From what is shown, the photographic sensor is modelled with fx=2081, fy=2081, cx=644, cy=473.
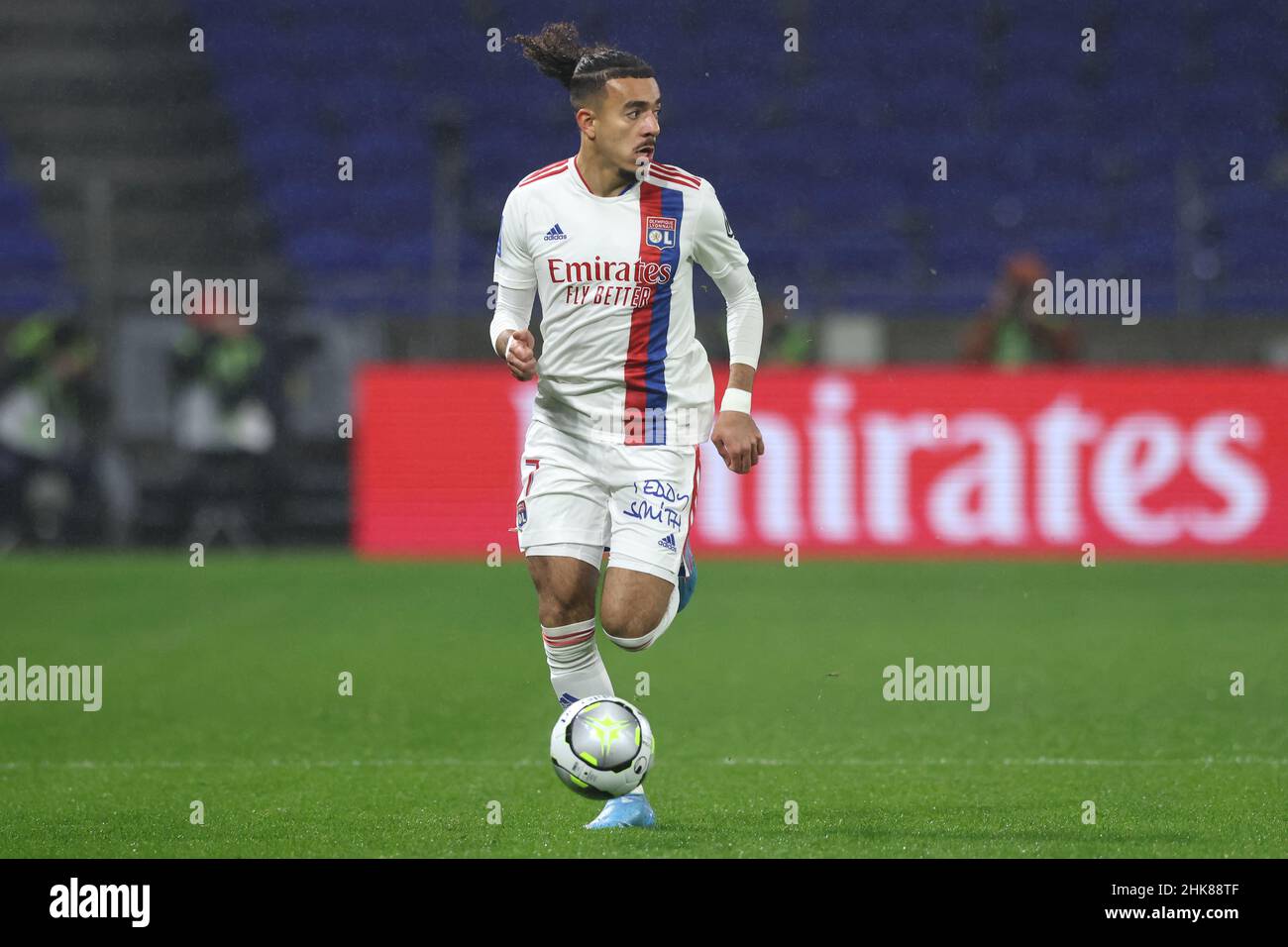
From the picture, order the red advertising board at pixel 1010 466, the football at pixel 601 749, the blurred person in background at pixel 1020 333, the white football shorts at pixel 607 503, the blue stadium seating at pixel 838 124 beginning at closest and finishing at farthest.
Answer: the football at pixel 601 749 < the white football shorts at pixel 607 503 < the red advertising board at pixel 1010 466 < the blurred person in background at pixel 1020 333 < the blue stadium seating at pixel 838 124

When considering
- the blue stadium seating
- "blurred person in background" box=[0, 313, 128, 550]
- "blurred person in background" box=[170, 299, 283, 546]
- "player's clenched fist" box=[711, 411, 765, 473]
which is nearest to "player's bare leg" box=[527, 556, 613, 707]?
"player's clenched fist" box=[711, 411, 765, 473]

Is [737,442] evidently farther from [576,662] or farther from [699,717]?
[699,717]

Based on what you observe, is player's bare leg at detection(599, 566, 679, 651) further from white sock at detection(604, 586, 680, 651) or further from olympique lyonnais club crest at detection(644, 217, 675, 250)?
olympique lyonnais club crest at detection(644, 217, 675, 250)

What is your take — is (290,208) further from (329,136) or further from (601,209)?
(601,209)

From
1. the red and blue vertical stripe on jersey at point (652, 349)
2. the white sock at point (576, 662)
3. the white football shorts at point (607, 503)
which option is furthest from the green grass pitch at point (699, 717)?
the red and blue vertical stripe on jersey at point (652, 349)

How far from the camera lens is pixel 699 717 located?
27.7ft

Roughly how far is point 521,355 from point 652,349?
59cm

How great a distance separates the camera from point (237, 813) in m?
6.13

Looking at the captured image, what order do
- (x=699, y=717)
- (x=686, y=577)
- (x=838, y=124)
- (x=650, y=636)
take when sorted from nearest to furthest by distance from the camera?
(x=650, y=636), (x=686, y=577), (x=699, y=717), (x=838, y=124)

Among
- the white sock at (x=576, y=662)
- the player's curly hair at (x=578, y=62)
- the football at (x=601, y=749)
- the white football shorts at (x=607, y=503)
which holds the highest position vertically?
the player's curly hair at (x=578, y=62)

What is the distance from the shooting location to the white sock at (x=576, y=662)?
6000 millimetres

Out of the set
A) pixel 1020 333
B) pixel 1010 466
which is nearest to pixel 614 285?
pixel 1010 466

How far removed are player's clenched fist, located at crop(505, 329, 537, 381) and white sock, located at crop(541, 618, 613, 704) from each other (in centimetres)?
82

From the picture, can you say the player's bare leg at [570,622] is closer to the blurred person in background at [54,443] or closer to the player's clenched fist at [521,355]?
the player's clenched fist at [521,355]
